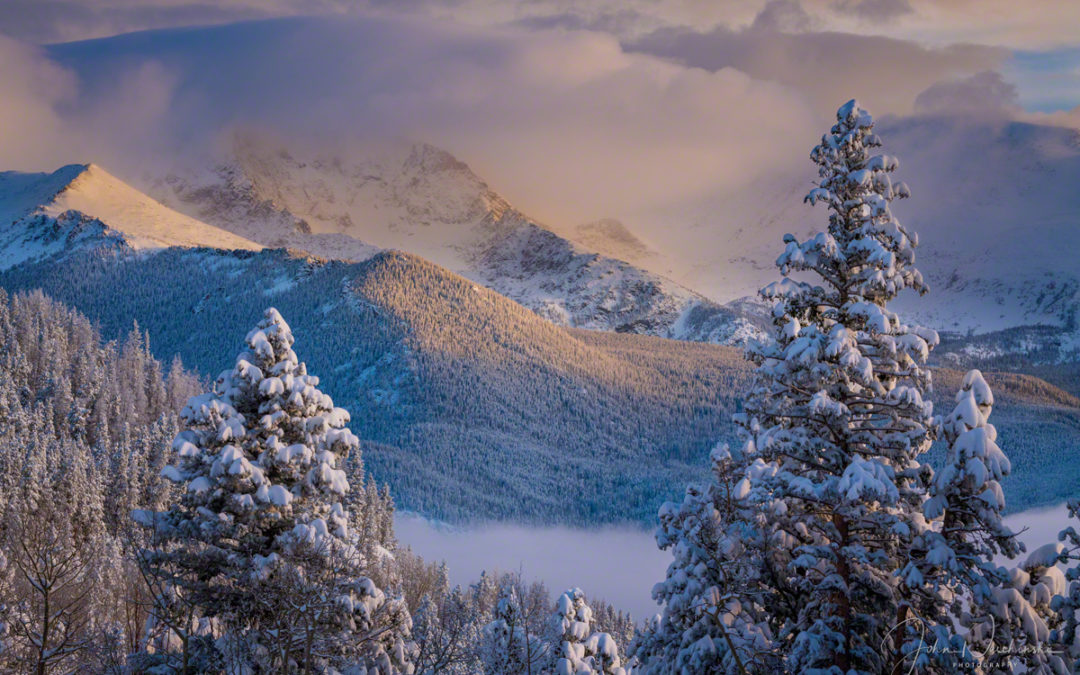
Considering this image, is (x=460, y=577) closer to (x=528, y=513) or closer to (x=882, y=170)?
(x=528, y=513)

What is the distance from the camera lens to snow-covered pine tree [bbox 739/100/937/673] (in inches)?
563

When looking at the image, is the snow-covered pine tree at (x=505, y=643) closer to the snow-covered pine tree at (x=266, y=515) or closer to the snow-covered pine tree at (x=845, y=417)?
the snow-covered pine tree at (x=266, y=515)

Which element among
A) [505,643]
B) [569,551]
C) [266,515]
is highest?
[266,515]

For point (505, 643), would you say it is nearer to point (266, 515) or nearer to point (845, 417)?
point (266, 515)

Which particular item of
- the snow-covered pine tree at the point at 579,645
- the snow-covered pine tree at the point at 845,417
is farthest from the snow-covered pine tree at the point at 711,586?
the snow-covered pine tree at the point at 579,645

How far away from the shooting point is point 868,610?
14852 millimetres

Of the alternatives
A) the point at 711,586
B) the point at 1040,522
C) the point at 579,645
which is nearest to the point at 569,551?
the point at 1040,522

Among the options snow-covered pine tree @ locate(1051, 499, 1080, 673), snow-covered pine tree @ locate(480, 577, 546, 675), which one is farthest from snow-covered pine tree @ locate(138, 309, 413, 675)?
snow-covered pine tree @ locate(1051, 499, 1080, 673)

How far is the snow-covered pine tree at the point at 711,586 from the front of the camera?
15344 millimetres

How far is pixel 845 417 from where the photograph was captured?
14930 mm

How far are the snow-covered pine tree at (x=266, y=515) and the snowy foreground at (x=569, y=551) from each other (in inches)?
4738

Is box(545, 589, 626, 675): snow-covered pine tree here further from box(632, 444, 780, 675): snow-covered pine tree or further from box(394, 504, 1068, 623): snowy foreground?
box(394, 504, 1068, 623): snowy foreground

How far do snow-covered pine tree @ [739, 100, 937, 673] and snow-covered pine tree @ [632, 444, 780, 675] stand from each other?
22.1 inches

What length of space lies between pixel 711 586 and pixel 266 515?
9.18 metres
